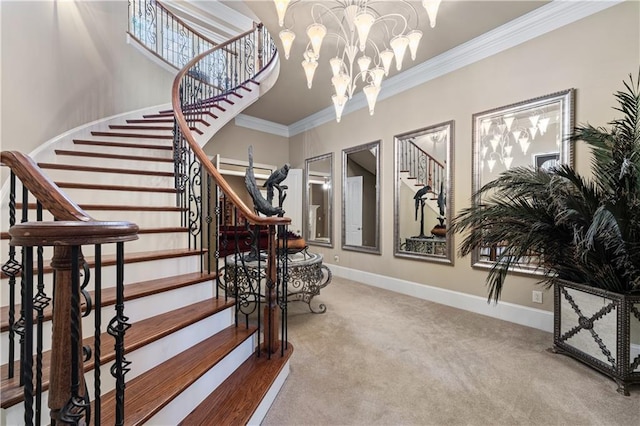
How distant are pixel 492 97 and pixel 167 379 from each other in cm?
377

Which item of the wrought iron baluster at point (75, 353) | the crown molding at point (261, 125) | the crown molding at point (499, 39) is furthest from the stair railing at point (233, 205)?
the crown molding at point (499, 39)

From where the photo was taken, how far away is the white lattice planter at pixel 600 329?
5.73 feet

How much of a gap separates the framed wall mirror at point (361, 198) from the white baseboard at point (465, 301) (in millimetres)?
470

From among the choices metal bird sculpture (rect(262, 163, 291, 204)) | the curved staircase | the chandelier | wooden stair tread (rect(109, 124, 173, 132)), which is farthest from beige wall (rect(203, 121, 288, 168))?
metal bird sculpture (rect(262, 163, 291, 204))

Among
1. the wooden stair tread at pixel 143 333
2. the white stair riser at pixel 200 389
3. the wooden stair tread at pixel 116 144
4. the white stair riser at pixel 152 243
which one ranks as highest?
the wooden stair tread at pixel 116 144

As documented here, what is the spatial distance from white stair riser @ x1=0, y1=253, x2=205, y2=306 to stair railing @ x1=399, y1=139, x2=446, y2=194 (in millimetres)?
2921

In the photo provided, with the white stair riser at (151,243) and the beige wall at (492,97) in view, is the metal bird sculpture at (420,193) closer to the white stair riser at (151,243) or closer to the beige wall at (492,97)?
the beige wall at (492,97)

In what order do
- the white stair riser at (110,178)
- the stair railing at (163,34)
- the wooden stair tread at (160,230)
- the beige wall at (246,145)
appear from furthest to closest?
the beige wall at (246,145), the stair railing at (163,34), the white stair riser at (110,178), the wooden stair tread at (160,230)

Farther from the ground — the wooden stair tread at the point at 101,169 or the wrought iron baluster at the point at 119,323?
the wooden stair tread at the point at 101,169

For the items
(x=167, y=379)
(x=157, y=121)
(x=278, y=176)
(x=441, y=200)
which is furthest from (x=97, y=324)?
(x=157, y=121)

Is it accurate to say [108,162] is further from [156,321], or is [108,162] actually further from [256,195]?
[156,321]

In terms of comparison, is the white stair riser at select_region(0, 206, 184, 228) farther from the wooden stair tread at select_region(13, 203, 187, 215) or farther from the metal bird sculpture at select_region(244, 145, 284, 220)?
the metal bird sculpture at select_region(244, 145, 284, 220)

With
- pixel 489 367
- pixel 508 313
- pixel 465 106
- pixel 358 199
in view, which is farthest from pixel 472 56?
pixel 489 367

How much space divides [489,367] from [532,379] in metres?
0.25
